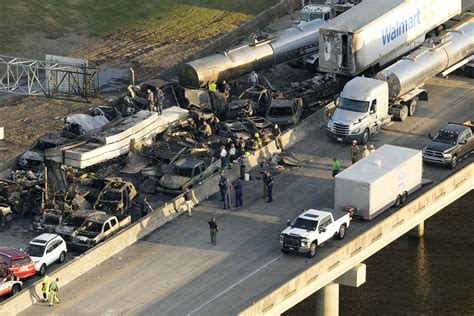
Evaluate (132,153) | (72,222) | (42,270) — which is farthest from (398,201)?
(42,270)

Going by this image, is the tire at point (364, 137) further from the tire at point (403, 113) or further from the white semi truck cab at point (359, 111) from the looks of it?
the tire at point (403, 113)

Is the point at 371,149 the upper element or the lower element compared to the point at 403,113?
upper

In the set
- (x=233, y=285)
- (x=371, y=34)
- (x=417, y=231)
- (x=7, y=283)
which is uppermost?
(x=371, y=34)

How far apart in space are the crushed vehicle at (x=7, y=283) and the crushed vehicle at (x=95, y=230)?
4755 millimetres

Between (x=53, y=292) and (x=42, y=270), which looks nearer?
(x=53, y=292)

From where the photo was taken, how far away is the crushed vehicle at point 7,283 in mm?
68375

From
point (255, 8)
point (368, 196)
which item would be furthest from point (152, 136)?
point (255, 8)

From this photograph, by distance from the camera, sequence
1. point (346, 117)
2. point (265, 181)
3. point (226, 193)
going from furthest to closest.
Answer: point (346, 117), point (265, 181), point (226, 193)

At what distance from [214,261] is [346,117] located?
15579 millimetres

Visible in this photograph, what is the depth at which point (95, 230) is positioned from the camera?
242 ft

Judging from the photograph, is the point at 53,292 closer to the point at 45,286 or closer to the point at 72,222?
the point at 45,286

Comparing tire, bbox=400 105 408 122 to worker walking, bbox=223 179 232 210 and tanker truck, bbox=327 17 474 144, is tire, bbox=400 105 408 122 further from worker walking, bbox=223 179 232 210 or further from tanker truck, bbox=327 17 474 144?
worker walking, bbox=223 179 232 210

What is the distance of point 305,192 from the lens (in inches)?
3118

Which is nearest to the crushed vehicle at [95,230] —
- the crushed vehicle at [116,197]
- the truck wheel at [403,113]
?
the crushed vehicle at [116,197]
